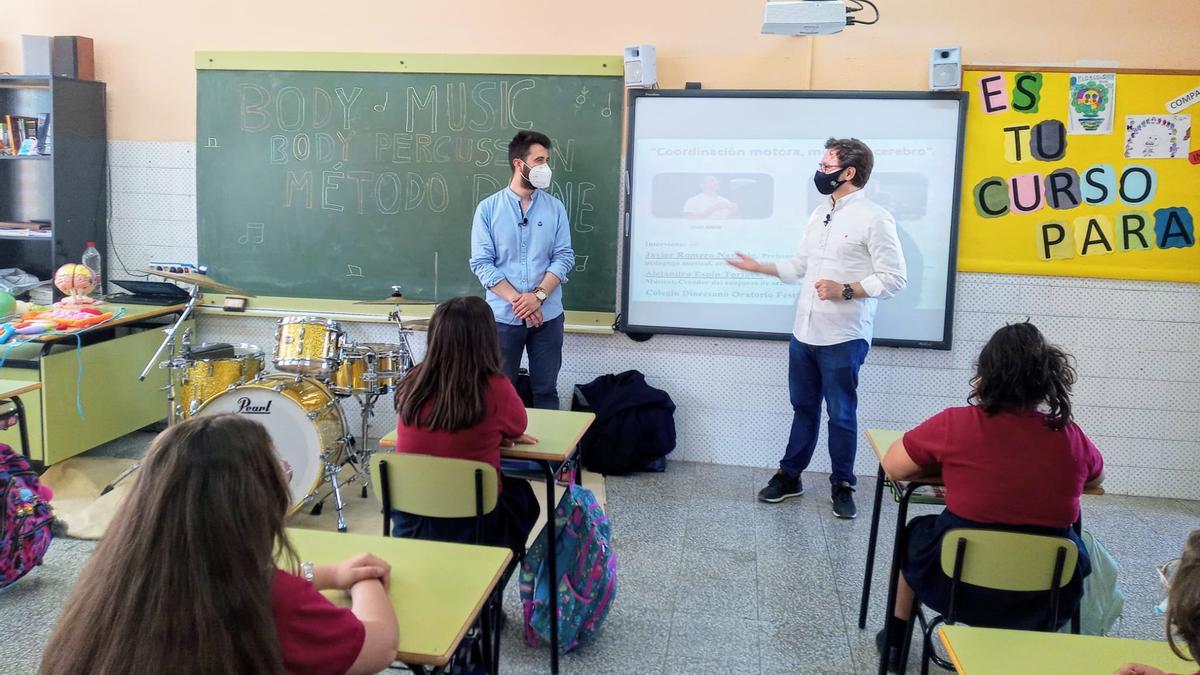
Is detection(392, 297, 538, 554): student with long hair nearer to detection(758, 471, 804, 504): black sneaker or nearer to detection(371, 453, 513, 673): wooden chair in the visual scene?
detection(371, 453, 513, 673): wooden chair

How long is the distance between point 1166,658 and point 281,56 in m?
4.70

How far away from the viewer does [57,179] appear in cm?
480

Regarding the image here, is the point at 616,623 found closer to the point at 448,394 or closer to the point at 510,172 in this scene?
the point at 448,394

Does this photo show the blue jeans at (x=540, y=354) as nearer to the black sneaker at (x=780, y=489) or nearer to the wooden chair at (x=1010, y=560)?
the black sneaker at (x=780, y=489)

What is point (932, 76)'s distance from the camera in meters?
4.31

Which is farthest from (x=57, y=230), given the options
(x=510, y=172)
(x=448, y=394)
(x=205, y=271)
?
(x=448, y=394)

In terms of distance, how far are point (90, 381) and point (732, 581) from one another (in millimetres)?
3204

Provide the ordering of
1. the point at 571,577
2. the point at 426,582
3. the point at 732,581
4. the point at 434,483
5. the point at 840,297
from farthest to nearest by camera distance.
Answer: the point at 840,297 < the point at 732,581 < the point at 571,577 < the point at 434,483 < the point at 426,582

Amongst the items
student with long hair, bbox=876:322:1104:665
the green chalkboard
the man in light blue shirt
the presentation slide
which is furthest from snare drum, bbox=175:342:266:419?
student with long hair, bbox=876:322:1104:665

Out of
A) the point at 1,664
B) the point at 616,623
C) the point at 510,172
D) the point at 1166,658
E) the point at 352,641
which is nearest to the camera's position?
the point at 352,641

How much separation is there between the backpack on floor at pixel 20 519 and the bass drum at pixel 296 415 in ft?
2.14

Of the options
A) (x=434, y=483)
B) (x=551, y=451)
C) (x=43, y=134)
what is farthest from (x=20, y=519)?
(x=43, y=134)

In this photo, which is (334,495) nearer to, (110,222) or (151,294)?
(151,294)

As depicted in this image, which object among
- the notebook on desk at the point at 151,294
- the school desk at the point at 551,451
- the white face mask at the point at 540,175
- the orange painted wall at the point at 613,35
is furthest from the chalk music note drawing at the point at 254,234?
the school desk at the point at 551,451
